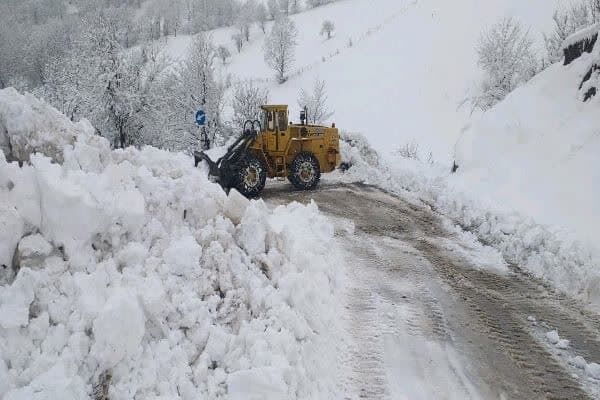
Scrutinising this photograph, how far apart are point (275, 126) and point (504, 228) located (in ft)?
21.8

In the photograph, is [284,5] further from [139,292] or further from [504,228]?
[139,292]

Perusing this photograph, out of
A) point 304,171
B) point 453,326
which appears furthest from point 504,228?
point 304,171

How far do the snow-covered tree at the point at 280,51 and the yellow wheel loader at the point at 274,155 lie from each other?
126 feet

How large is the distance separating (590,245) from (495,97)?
17558 mm

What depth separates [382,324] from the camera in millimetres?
5383

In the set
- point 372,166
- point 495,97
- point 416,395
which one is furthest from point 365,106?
point 416,395

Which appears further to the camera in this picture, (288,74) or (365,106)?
(288,74)

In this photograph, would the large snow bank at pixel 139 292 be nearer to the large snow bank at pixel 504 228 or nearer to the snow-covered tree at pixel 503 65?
the large snow bank at pixel 504 228

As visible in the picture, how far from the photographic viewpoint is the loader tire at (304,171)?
12.6 meters

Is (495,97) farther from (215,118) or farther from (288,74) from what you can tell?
(288,74)

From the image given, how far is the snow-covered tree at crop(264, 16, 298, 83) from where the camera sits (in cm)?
5044

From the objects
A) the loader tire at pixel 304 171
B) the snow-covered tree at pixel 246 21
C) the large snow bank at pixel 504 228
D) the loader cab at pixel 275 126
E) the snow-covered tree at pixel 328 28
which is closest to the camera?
the large snow bank at pixel 504 228

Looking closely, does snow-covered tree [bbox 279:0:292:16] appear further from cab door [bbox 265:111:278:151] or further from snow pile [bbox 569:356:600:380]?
snow pile [bbox 569:356:600:380]

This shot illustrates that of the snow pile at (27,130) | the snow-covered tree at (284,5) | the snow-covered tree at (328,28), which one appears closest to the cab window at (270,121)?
the snow pile at (27,130)
